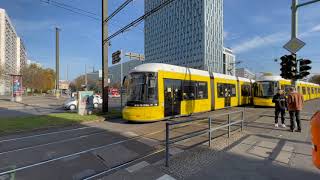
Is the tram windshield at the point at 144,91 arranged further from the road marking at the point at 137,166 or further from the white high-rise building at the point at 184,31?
the road marking at the point at 137,166

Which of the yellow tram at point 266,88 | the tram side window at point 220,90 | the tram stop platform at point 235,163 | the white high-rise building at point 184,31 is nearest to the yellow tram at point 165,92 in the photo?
the tram side window at point 220,90

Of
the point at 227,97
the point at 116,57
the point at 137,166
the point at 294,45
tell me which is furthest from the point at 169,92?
the point at 227,97

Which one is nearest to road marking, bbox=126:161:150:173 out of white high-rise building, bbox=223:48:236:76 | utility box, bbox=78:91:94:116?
utility box, bbox=78:91:94:116

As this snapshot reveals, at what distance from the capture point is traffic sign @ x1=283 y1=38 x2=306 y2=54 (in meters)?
11.9

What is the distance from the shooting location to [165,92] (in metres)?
14.4

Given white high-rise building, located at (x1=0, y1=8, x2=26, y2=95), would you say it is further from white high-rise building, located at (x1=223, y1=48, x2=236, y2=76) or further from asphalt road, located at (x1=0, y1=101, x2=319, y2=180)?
asphalt road, located at (x1=0, y1=101, x2=319, y2=180)

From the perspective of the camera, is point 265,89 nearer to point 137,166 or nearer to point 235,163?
point 235,163

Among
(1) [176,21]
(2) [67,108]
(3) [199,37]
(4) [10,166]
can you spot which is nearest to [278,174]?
(4) [10,166]

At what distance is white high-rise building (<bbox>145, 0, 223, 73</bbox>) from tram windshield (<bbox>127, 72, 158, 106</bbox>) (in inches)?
143

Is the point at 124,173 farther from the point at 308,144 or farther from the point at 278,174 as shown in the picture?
the point at 308,144

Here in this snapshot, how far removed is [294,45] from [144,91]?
7.40 m

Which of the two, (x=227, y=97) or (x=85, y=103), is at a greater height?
(x=227, y=97)

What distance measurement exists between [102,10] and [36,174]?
15.8 metres

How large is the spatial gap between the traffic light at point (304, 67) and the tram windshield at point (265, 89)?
11699mm
